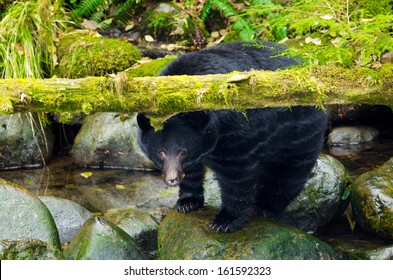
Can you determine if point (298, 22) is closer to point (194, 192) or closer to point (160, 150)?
point (160, 150)

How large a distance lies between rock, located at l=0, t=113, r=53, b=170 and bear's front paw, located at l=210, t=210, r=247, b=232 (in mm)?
4776

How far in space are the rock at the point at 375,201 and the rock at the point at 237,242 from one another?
0.91m

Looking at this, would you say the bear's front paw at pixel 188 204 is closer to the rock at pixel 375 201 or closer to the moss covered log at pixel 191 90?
the moss covered log at pixel 191 90

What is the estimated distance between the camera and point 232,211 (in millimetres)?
6160

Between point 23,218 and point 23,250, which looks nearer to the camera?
point 23,250

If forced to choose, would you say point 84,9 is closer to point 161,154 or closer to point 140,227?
point 140,227

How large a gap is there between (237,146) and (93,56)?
5490 mm

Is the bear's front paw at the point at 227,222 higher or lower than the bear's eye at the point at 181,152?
lower

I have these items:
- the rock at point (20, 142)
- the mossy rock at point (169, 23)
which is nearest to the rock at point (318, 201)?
the rock at point (20, 142)

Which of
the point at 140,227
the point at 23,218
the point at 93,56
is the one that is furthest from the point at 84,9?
the point at 23,218

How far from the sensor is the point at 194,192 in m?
6.77

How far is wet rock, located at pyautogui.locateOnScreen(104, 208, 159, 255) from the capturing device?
7.03 m

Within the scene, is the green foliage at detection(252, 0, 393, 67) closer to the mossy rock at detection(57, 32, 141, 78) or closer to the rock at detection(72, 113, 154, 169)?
the rock at detection(72, 113, 154, 169)

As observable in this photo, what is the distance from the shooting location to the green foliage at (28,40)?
399 inches
